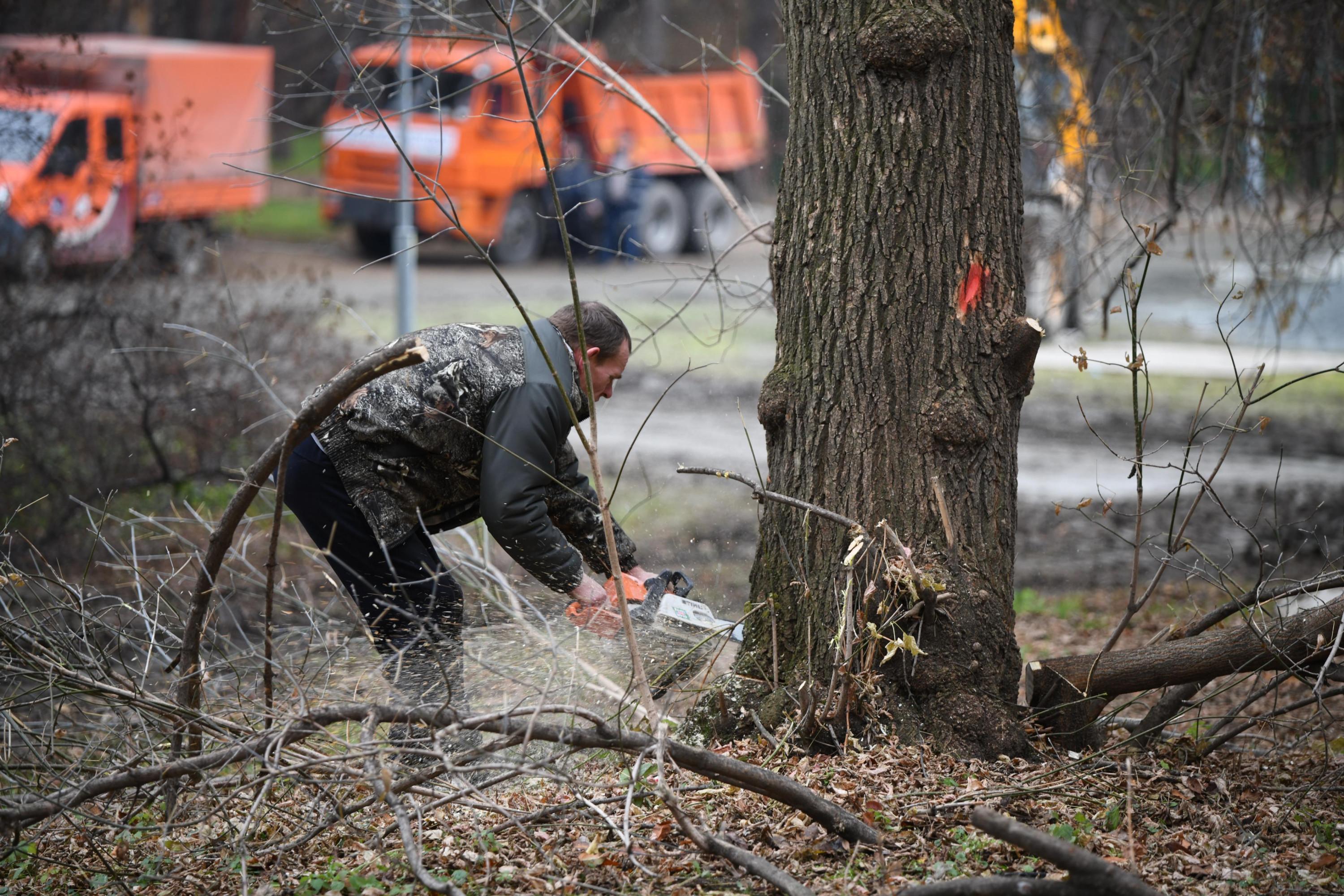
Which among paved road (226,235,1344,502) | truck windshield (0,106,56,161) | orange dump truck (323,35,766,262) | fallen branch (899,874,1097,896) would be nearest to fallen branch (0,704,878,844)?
fallen branch (899,874,1097,896)

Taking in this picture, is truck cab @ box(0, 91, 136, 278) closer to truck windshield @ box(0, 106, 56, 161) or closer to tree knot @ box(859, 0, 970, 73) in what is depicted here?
truck windshield @ box(0, 106, 56, 161)

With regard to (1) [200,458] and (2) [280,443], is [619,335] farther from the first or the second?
(1) [200,458]

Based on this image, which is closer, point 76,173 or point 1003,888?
point 1003,888

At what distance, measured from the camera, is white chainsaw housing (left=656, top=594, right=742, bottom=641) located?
11.9 ft

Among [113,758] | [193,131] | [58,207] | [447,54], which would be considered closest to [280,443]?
[113,758]

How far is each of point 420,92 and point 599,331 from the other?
3.27m

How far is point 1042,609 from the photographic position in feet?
20.6

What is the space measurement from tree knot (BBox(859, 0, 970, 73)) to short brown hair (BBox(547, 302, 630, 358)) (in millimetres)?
1112

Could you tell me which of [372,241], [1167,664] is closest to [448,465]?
[1167,664]

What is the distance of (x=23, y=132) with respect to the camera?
657 centimetres

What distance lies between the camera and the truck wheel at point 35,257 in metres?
7.00

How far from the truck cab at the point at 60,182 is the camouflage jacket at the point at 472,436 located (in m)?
3.80

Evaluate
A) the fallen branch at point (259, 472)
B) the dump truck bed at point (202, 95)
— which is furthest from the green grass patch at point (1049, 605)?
the dump truck bed at point (202, 95)

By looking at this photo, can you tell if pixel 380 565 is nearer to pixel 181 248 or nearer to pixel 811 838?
pixel 811 838
